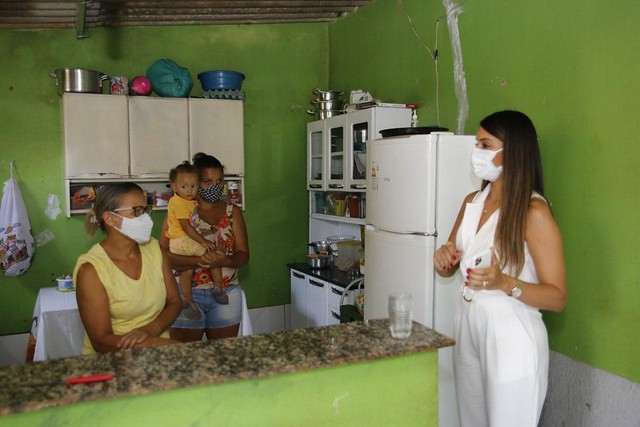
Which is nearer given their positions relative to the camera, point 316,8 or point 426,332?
point 426,332

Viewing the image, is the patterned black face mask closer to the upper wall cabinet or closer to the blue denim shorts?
the blue denim shorts

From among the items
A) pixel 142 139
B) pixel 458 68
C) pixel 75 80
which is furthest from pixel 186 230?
pixel 458 68

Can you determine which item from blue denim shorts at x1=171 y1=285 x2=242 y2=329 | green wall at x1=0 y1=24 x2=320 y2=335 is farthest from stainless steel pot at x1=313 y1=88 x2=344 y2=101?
blue denim shorts at x1=171 y1=285 x2=242 y2=329

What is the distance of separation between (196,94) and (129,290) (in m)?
3.01

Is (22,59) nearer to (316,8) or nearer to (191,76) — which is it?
(191,76)

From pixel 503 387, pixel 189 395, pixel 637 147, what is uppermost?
pixel 637 147

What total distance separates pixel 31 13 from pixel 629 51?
384cm

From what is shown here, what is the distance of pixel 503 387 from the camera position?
2.07 meters

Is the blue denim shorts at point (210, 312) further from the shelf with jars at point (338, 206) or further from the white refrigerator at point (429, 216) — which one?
the shelf with jars at point (338, 206)

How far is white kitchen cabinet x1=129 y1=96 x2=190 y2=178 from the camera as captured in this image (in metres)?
4.29

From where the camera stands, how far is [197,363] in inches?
55.7

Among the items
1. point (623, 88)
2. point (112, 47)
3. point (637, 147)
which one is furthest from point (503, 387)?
point (112, 47)

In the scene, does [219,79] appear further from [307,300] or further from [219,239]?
[307,300]

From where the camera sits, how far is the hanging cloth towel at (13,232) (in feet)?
13.6
